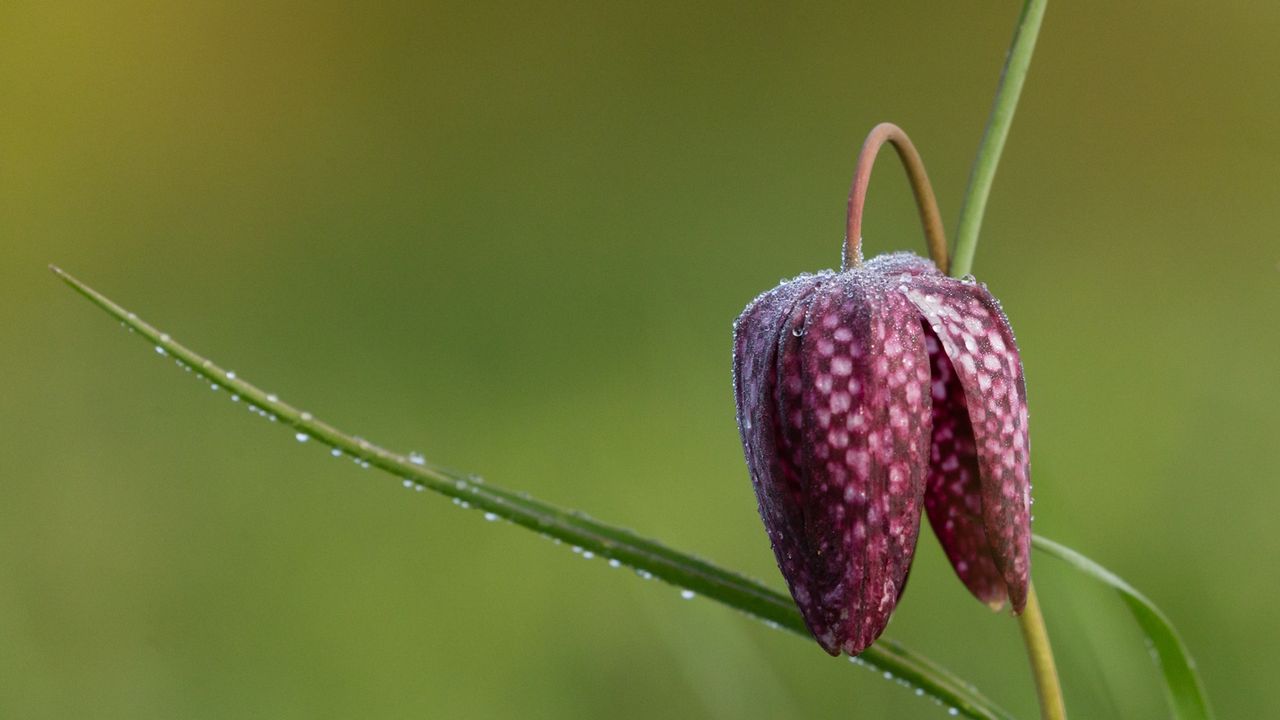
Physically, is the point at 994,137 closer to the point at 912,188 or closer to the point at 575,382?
the point at 912,188

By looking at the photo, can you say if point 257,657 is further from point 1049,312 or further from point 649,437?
point 1049,312

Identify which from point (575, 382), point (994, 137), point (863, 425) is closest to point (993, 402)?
point (863, 425)

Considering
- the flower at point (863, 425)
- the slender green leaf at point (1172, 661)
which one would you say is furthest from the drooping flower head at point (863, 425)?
the slender green leaf at point (1172, 661)

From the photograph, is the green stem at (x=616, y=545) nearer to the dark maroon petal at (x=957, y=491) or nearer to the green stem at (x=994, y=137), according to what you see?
the dark maroon petal at (x=957, y=491)

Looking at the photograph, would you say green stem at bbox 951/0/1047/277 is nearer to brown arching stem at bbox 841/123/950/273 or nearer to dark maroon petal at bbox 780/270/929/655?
brown arching stem at bbox 841/123/950/273

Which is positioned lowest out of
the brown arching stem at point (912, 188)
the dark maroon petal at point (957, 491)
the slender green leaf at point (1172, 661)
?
the slender green leaf at point (1172, 661)

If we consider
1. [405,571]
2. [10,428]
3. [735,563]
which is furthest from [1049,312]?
[10,428]
